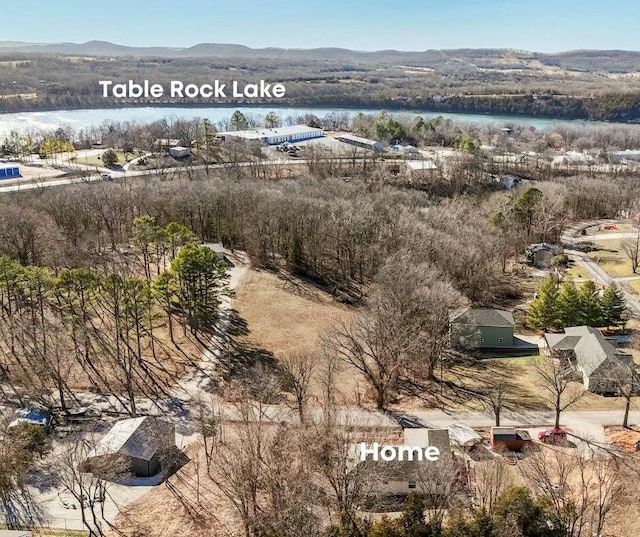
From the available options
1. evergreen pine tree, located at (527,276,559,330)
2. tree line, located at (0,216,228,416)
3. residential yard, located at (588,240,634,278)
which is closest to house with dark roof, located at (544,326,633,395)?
evergreen pine tree, located at (527,276,559,330)

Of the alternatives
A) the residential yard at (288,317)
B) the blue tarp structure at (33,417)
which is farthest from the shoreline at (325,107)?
the blue tarp structure at (33,417)

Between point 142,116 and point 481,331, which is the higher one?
point 142,116

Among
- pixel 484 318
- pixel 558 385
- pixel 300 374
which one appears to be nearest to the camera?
pixel 558 385

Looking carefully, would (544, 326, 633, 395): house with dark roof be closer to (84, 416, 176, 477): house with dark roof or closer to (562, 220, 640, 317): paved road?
(562, 220, 640, 317): paved road

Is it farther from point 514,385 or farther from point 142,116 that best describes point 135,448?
point 142,116

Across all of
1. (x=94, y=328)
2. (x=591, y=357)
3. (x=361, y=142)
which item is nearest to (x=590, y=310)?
(x=591, y=357)
